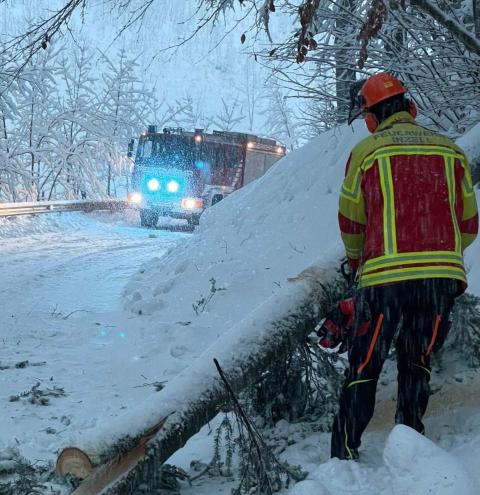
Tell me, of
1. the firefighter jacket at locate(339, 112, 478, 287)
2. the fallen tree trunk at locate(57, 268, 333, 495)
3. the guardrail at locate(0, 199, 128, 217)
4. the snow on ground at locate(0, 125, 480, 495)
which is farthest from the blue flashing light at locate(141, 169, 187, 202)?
the firefighter jacket at locate(339, 112, 478, 287)

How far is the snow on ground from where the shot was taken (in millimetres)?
3251

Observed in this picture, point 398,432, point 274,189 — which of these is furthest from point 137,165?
point 398,432

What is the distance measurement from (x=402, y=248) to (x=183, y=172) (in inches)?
681

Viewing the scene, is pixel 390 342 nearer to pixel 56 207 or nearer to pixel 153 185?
pixel 153 185

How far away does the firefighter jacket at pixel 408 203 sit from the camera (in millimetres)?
2887

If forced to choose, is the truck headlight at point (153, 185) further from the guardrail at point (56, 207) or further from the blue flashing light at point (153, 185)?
the guardrail at point (56, 207)

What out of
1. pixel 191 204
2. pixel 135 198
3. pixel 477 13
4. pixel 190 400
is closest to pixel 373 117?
pixel 190 400

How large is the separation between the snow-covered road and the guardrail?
292 cm

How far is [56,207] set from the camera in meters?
20.4

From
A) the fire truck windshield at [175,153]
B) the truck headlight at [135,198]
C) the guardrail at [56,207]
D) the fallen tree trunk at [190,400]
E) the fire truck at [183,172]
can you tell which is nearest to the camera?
the fallen tree trunk at [190,400]

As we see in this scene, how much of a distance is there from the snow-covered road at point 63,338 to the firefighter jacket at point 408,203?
8.16ft

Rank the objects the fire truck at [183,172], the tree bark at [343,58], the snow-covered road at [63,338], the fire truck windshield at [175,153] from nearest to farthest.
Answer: the snow-covered road at [63,338] → the tree bark at [343,58] → the fire truck at [183,172] → the fire truck windshield at [175,153]

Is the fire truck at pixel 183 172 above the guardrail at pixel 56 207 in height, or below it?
above

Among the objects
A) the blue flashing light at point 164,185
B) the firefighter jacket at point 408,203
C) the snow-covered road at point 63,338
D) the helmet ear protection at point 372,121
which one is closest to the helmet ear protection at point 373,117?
the helmet ear protection at point 372,121
